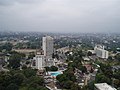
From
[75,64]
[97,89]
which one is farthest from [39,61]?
[97,89]

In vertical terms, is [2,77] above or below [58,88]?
above

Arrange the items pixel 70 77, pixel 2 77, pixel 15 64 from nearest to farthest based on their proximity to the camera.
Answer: pixel 2 77
pixel 70 77
pixel 15 64

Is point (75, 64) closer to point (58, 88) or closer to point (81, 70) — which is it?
point (81, 70)

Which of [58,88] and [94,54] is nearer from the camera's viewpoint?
[58,88]

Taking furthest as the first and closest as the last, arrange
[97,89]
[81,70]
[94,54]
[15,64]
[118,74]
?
1. [94,54]
2. [15,64]
3. [81,70]
4. [118,74]
5. [97,89]

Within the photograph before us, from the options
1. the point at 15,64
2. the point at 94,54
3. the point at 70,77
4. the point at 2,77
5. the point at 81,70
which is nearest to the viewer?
the point at 2,77

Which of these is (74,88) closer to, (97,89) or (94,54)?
(97,89)

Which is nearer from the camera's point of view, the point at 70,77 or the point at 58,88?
the point at 58,88

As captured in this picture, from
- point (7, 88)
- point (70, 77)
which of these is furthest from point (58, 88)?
point (7, 88)

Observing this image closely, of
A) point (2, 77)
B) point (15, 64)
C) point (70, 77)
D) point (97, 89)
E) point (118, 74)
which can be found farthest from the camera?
point (15, 64)
